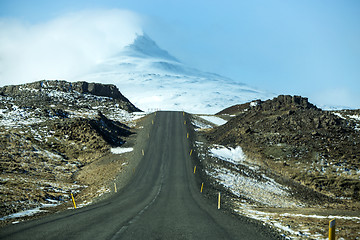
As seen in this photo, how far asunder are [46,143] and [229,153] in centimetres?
2805

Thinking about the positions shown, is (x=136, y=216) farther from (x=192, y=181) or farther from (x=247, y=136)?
(x=247, y=136)

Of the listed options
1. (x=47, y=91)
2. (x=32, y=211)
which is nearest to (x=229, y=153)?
(x=32, y=211)

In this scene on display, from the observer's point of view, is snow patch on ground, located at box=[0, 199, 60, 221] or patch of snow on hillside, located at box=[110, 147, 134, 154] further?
patch of snow on hillside, located at box=[110, 147, 134, 154]

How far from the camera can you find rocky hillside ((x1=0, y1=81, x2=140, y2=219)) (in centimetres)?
2294

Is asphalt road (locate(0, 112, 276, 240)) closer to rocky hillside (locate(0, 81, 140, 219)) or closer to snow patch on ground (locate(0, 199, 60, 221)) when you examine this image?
Answer: snow patch on ground (locate(0, 199, 60, 221))

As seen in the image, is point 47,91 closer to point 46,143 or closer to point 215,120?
point 46,143

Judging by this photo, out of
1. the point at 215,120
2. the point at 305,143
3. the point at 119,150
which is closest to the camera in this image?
the point at 305,143

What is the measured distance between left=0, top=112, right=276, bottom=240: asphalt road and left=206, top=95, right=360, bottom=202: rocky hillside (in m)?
14.9

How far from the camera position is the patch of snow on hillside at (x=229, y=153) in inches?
1494

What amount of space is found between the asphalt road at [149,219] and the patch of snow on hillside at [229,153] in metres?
10.3

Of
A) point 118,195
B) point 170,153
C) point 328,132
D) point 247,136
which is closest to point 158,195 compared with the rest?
point 118,195

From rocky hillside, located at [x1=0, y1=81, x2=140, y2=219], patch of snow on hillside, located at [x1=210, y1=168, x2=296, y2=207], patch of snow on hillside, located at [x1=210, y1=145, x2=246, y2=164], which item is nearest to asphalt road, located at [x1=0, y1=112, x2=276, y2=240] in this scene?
patch of snow on hillside, located at [x1=210, y1=168, x2=296, y2=207]

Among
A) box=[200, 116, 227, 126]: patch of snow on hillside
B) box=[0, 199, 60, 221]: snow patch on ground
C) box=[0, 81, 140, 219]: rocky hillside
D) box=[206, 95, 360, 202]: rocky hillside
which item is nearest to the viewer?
box=[0, 199, 60, 221]: snow patch on ground

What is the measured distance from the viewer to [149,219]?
14430mm
